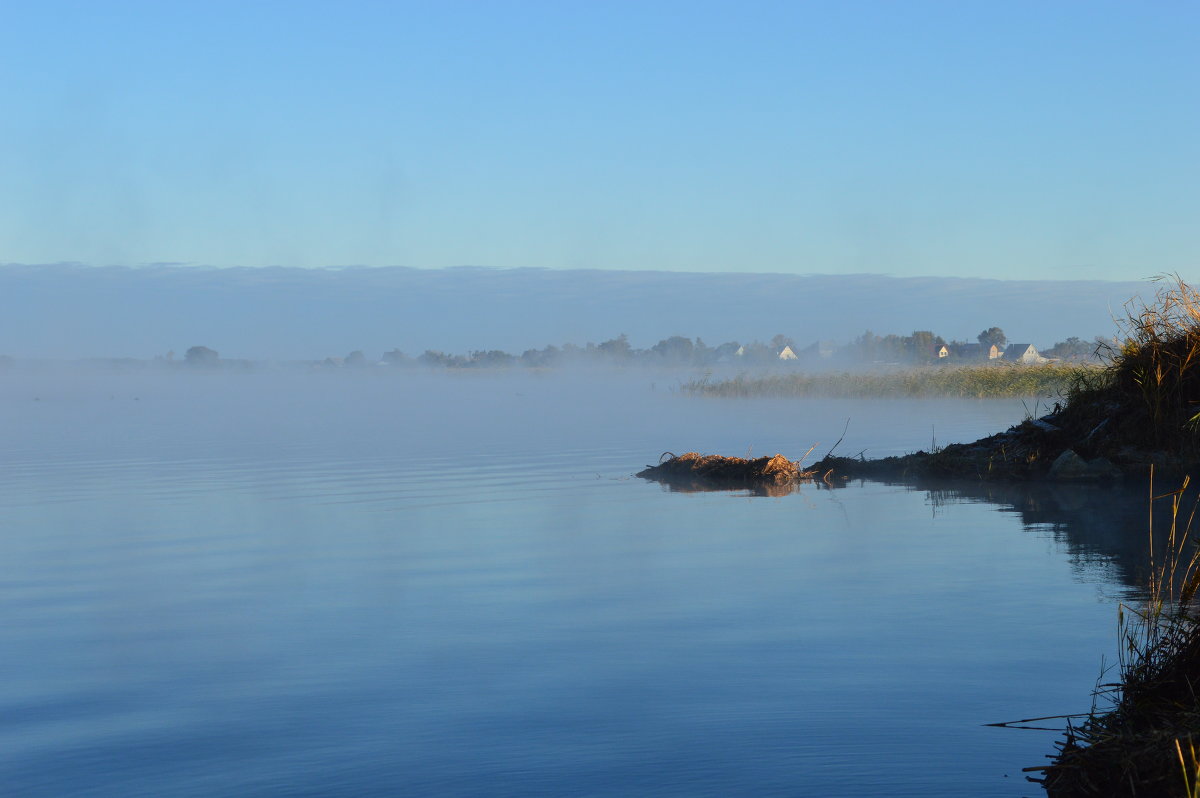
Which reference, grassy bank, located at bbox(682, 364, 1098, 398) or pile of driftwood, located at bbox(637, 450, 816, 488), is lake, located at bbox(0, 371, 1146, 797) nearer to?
pile of driftwood, located at bbox(637, 450, 816, 488)

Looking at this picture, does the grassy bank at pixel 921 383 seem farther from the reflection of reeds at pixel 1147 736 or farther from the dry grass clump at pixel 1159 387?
the reflection of reeds at pixel 1147 736

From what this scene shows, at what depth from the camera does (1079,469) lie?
1870cm

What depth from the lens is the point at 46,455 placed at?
29.0m

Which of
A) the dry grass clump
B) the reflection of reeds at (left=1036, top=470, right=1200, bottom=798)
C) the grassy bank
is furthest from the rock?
the grassy bank

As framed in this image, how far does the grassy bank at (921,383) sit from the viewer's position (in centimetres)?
4906

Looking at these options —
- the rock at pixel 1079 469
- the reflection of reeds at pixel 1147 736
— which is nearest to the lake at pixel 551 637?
the reflection of reeds at pixel 1147 736

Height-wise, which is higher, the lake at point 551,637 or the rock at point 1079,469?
the rock at point 1079,469

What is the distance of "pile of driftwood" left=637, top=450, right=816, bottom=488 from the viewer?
2016cm

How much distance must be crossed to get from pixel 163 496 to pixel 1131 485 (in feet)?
48.9

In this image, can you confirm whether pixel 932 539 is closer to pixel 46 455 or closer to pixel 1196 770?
pixel 1196 770

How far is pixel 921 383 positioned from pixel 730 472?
35341 millimetres

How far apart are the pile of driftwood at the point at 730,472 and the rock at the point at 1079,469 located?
3929mm

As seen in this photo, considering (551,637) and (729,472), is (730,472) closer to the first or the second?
(729,472)

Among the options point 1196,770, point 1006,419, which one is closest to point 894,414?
point 1006,419
